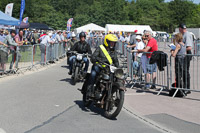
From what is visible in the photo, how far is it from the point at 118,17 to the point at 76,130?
366 ft

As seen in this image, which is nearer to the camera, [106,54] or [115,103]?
[115,103]

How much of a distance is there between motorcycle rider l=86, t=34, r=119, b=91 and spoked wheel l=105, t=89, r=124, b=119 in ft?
2.43

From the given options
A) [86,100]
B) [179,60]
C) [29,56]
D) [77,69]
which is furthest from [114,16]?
[86,100]

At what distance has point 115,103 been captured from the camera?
23.1 ft

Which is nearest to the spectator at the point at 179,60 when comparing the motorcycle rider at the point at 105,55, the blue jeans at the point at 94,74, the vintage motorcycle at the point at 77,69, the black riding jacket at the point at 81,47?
the motorcycle rider at the point at 105,55

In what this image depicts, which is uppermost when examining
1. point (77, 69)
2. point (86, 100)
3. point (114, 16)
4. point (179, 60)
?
point (114, 16)

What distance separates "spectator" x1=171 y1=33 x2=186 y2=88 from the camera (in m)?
9.92

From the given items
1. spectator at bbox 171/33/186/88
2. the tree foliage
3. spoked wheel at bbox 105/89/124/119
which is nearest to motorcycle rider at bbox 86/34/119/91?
spoked wheel at bbox 105/89/124/119

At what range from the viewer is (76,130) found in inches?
244

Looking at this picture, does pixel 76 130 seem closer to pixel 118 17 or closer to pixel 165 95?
pixel 165 95

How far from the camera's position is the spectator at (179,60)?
992cm

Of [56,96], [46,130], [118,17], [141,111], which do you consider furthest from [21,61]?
[118,17]

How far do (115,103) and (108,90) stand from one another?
1.14 ft

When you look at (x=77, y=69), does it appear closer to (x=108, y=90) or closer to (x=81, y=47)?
(x=81, y=47)
